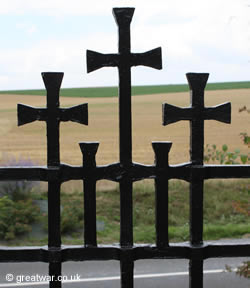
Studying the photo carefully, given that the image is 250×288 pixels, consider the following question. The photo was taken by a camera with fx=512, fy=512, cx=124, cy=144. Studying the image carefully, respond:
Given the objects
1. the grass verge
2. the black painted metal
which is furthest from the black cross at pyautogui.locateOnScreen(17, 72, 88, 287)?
the grass verge

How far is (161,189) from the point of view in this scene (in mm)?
2303

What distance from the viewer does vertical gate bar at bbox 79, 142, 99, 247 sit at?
2.28 m

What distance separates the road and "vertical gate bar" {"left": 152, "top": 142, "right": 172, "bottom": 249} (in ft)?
10.4

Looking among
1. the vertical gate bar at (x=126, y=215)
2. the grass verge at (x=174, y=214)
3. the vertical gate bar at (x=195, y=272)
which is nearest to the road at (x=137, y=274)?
the grass verge at (x=174, y=214)

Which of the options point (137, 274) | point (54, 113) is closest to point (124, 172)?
point (54, 113)

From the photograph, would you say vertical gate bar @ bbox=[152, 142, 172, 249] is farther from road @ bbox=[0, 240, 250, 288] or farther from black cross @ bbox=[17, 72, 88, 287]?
road @ bbox=[0, 240, 250, 288]

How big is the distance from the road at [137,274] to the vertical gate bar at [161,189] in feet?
10.4

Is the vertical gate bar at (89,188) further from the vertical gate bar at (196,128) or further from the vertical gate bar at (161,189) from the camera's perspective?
the vertical gate bar at (196,128)

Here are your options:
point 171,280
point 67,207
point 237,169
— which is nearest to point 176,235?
point 171,280

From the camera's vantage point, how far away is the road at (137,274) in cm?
545

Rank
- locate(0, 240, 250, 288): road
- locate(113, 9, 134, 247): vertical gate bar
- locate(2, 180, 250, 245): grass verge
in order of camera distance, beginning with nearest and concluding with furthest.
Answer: locate(113, 9, 134, 247): vertical gate bar, locate(0, 240, 250, 288): road, locate(2, 180, 250, 245): grass verge

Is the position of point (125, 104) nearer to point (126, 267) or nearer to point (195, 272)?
point (126, 267)

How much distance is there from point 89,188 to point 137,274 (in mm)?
3656

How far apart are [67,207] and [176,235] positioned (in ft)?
6.26
